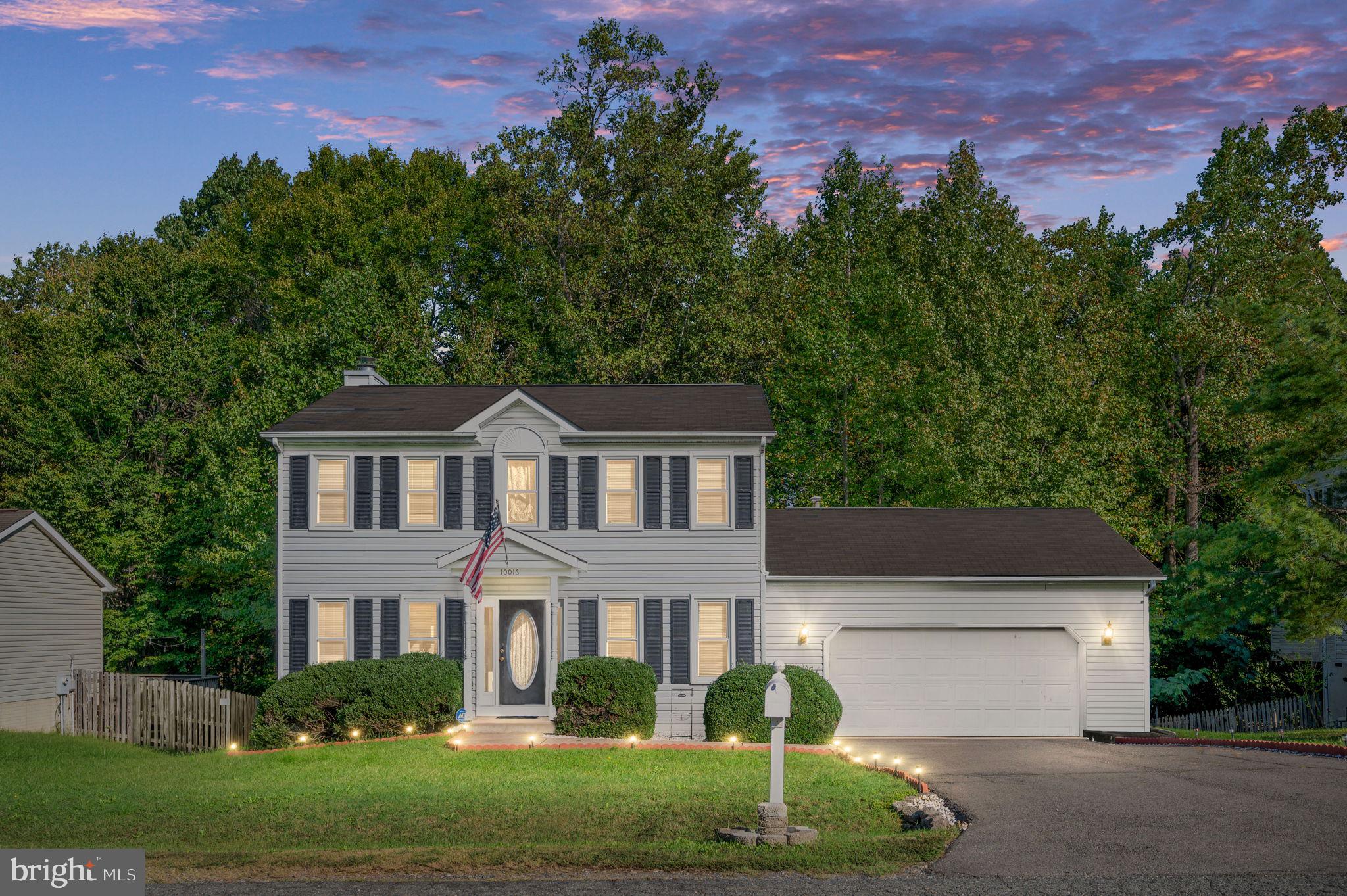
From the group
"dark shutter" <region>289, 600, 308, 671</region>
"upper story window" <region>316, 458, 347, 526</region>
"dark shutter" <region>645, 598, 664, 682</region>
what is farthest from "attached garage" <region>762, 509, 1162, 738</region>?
"dark shutter" <region>289, 600, 308, 671</region>

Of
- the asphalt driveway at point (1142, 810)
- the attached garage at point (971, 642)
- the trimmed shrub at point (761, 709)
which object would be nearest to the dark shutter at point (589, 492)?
the attached garage at point (971, 642)

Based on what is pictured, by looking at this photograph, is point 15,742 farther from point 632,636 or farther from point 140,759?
point 632,636

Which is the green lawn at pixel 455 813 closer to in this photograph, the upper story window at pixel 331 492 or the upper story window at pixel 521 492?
the upper story window at pixel 521 492

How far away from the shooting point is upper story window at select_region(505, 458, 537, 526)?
23422 mm

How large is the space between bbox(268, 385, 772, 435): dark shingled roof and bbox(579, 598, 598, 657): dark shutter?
3.24m

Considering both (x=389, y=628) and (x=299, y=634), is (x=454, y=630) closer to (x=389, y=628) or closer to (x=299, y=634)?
(x=389, y=628)

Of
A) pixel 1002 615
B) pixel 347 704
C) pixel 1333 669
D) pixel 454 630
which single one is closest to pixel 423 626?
pixel 454 630

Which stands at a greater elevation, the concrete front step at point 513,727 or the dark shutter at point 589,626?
the dark shutter at point 589,626

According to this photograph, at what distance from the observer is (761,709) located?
20.5 meters

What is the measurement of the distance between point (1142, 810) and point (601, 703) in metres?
9.26

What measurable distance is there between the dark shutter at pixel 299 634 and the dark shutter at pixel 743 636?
7.94 m

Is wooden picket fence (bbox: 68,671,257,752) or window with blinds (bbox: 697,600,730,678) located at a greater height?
window with blinds (bbox: 697,600,730,678)

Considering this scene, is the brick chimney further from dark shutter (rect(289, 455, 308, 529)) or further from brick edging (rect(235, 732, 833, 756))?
brick edging (rect(235, 732, 833, 756))

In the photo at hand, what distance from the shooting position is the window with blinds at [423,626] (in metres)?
23.0
